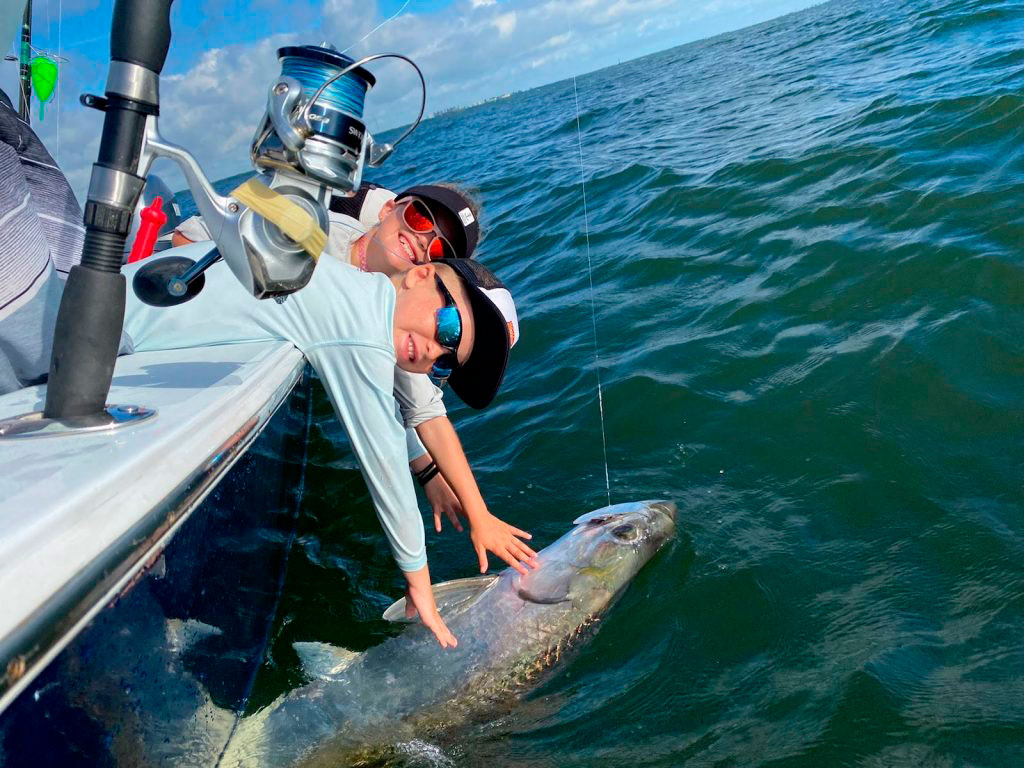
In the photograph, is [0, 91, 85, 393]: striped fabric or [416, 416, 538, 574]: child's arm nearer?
[0, 91, 85, 393]: striped fabric

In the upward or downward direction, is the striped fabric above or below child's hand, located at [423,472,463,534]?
above

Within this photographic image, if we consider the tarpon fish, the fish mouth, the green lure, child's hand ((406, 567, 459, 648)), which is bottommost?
the tarpon fish

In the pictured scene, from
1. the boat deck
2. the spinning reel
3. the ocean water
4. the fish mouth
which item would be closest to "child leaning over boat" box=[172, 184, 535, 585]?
the ocean water

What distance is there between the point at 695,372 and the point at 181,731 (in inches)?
144

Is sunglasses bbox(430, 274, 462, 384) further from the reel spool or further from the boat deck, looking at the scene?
the reel spool

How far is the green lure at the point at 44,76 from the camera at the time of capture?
5.37 m

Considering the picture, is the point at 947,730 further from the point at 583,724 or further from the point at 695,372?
the point at 695,372

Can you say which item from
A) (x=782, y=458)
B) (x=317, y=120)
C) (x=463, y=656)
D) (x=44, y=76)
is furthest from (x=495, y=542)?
(x=44, y=76)

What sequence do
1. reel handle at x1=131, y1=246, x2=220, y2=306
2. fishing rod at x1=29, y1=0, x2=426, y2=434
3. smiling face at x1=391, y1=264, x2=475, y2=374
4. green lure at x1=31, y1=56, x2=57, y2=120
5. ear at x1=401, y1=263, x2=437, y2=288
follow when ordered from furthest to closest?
green lure at x1=31, y1=56, x2=57, y2=120, ear at x1=401, y1=263, x2=437, y2=288, smiling face at x1=391, y1=264, x2=475, y2=374, reel handle at x1=131, y1=246, x2=220, y2=306, fishing rod at x1=29, y1=0, x2=426, y2=434

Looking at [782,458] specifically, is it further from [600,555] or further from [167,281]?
[167,281]

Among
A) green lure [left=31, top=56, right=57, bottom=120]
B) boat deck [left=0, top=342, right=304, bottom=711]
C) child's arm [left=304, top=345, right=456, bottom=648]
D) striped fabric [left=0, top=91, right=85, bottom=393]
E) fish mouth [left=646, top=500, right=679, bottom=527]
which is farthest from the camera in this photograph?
green lure [left=31, top=56, right=57, bottom=120]

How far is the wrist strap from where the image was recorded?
4.16m

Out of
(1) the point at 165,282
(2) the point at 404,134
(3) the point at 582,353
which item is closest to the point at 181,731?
(1) the point at 165,282

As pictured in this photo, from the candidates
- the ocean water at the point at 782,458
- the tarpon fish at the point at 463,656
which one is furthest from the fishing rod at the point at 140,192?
the ocean water at the point at 782,458
